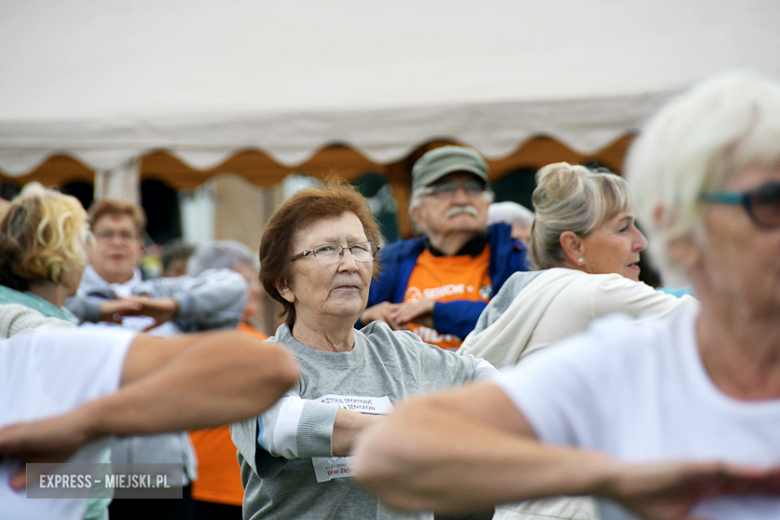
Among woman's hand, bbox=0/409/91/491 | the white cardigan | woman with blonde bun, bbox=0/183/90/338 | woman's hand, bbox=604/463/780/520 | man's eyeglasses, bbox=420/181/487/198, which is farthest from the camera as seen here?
man's eyeglasses, bbox=420/181/487/198

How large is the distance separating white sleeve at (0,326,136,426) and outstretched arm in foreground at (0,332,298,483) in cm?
4

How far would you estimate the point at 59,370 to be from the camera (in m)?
1.30

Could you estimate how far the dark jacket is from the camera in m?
2.82

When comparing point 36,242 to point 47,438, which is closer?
point 47,438

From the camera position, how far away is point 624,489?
0.96 meters

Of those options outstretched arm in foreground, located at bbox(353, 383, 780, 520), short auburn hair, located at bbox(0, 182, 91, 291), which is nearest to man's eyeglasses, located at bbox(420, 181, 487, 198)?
short auburn hair, located at bbox(0, 182, 91, 291)

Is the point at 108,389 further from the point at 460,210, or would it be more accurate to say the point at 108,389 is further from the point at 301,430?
the point at 460,210

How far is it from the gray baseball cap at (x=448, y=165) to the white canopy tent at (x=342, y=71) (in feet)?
4.18

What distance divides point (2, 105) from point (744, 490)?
220 inches

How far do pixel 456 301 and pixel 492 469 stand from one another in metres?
1.87

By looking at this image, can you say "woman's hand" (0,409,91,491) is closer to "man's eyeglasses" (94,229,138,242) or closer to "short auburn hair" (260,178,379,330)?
"short auburn hair" (260,178,379,330)

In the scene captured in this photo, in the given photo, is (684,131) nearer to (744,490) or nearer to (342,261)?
(744,490)

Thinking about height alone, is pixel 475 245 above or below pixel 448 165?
below

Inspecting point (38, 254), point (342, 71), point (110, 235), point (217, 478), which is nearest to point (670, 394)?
point (38, 254)
